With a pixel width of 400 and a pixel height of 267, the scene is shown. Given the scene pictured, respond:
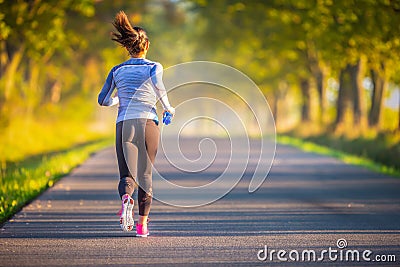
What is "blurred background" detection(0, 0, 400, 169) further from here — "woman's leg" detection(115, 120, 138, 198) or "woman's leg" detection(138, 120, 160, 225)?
"woman's leg" detection(115, 120, 138, 198)

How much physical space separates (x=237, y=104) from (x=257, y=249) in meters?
75.9

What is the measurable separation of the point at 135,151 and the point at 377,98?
26.8 m

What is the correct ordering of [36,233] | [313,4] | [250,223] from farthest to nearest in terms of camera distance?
[313,4]
[250,223]
[36,233]

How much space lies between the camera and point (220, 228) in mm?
9906

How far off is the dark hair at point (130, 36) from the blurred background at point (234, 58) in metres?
12.5

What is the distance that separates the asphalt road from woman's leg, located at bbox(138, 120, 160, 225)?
42 cm

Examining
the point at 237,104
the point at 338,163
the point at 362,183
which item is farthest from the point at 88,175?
the point at 237,104

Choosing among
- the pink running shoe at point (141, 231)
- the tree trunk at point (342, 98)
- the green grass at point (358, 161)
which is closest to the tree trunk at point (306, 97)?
the tree trunk at point (342, 98)

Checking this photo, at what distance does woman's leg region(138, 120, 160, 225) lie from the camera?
29.4 ft

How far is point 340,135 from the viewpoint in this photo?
3372 centimetres

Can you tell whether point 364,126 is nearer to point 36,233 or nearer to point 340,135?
point 340,135

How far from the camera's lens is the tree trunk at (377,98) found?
34406 millimetres

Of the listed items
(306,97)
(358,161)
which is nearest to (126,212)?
(358,161)

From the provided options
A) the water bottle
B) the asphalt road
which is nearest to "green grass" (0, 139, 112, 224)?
the asphalt road
